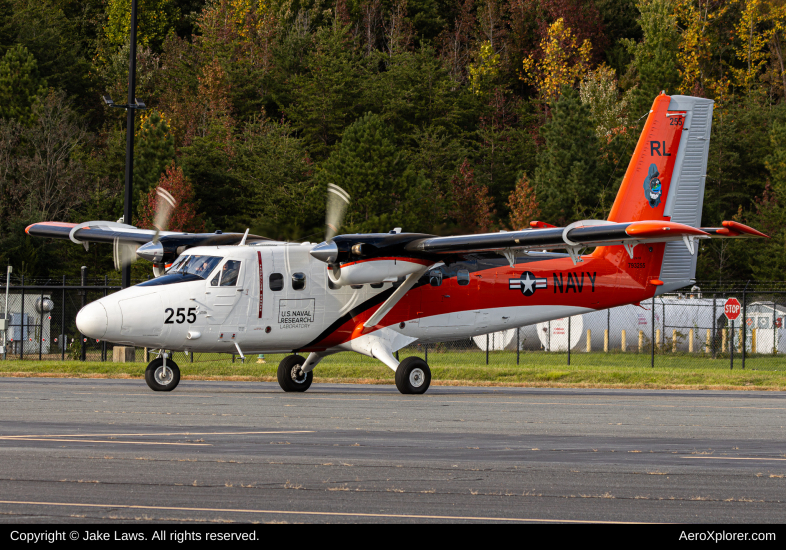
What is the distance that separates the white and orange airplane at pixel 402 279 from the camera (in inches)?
806

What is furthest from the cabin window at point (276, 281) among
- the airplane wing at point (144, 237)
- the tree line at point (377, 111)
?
the tree line at point (377, 111)

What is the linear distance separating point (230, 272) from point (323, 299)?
222cm

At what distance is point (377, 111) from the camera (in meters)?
81.8

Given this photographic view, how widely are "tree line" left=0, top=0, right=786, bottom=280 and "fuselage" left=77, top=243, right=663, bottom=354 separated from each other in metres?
26.0

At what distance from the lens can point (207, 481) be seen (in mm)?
9195

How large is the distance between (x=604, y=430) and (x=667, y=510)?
21.1ft

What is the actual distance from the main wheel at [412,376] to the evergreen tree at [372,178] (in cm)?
3364

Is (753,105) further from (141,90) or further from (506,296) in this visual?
(506,296)

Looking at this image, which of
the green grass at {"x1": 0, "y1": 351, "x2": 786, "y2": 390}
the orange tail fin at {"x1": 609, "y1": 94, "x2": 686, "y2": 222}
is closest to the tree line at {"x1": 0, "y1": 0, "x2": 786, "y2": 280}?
the green grass at {"x1": 0, "y1": 351, "x2": 786, "y2": 390}

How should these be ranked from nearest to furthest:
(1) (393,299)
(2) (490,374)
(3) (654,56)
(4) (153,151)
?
(1) (393,299), (2) (490,374), (4) (153,151), (3) (654,56)

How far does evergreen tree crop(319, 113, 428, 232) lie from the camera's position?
58.4 metres

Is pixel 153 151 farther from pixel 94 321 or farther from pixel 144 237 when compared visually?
Result: pixel 94 321

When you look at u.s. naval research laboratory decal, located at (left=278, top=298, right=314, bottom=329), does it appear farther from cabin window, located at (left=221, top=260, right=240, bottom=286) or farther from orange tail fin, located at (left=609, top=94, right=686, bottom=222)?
orange tail fin, located at (left=609, top=94, right=686, bottom=222)

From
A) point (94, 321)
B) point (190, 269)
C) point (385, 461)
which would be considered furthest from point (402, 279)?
point (385, 461)
